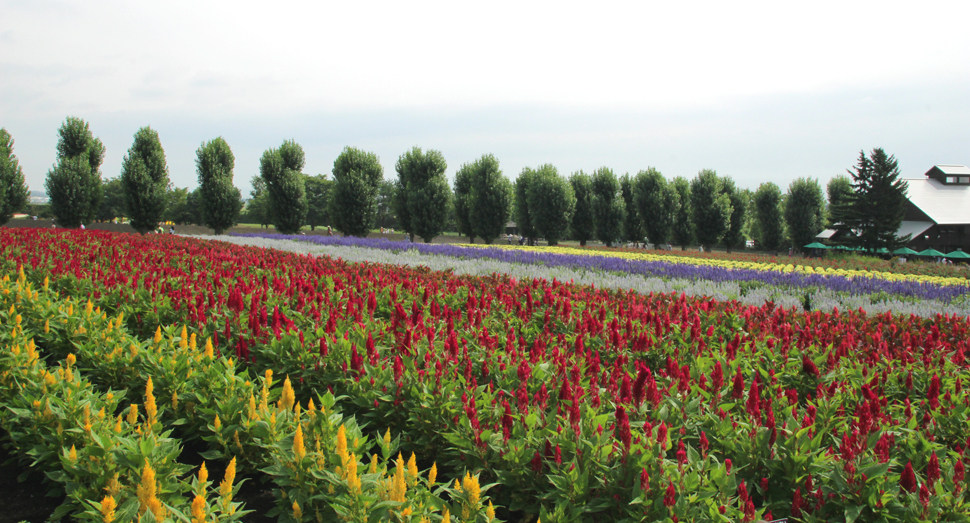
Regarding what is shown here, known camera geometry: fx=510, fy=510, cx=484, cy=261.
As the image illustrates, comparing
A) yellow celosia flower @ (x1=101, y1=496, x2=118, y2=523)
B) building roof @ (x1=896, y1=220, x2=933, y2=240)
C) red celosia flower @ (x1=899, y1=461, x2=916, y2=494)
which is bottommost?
yellow celosia flower @ (x1=101, y1=496, x2=118, y2=523)

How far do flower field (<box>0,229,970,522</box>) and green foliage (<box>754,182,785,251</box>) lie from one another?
49626 millimetres

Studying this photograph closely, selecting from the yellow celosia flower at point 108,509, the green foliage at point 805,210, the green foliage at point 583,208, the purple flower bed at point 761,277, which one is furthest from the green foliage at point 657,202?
the yellow celosia flower at point 108,509

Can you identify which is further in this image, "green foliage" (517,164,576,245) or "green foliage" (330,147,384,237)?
"green foliage" (517,164,576,245)

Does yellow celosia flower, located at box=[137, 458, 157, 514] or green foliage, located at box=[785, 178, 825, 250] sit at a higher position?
green foliage, located at box=[785, 178, 825, 250]

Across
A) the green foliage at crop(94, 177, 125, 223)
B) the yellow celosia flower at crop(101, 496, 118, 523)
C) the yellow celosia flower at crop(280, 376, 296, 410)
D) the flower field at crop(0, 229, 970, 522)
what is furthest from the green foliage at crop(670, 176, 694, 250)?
the green foliage at crop(94, 177, 125, 223)

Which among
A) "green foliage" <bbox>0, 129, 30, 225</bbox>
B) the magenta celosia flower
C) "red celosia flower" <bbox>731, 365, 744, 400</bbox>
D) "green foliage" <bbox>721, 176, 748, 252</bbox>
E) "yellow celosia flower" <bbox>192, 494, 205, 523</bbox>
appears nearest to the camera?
"yellow celosia flower" <bbox>192, 494, 205, 523</bbox>

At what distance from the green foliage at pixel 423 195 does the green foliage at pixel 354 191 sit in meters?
2.56

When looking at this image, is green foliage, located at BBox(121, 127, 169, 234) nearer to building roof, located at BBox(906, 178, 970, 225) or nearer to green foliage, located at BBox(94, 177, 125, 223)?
green foliage, located at BBox(94, 177, 125, 223)

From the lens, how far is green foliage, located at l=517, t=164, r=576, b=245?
4347 centimetres

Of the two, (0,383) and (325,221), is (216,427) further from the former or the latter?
(325,221)

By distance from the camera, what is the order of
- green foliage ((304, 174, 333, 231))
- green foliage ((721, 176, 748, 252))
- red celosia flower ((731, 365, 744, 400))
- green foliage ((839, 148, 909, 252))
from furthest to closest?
green foliage ((304, 174, 333, 231)) → green foliage ((721, 176, 748, 252)) → green foliage ((839, 148, 909, 252)) → red celosia flower ((731, 365, 744, 400))

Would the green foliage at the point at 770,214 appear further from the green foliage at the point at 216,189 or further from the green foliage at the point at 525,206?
the green foliage at the point at 216,189

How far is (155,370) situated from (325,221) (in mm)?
90439

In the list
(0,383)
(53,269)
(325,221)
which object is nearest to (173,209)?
(325,221)
